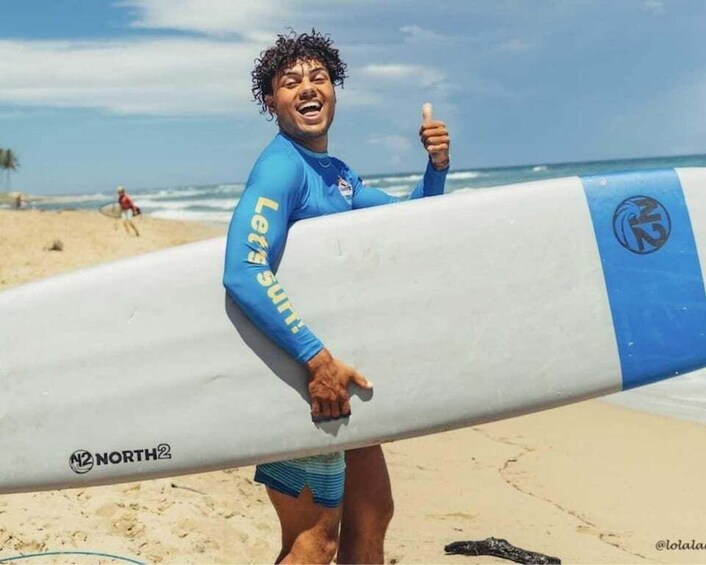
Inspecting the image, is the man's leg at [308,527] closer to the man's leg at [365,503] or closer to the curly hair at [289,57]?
the man's leg at [365,503]

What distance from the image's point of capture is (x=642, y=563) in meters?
3.03

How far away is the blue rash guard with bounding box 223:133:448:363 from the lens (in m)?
1.78

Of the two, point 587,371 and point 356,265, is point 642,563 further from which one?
point 356,265

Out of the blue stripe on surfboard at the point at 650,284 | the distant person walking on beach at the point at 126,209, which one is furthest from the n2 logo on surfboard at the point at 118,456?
the distant person walking on beach at the point at 126,209

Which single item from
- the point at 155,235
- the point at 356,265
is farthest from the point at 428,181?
the point at 155,235

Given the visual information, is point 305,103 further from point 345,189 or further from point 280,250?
point 280,250

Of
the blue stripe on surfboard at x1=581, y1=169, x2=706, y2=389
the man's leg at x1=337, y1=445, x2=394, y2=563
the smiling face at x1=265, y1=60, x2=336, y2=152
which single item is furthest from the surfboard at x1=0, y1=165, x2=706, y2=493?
the smiling face at x1=265, y1=60, x2=336, y2=152

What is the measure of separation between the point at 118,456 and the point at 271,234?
821mm

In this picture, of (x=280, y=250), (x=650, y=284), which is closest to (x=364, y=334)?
(x=280, y=250)

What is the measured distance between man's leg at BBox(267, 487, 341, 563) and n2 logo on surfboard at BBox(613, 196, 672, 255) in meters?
1.13

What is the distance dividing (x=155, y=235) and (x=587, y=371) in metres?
14.2

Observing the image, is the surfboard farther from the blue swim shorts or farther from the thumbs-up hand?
the thumbs-up hand

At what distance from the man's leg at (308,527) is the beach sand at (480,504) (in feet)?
3.47

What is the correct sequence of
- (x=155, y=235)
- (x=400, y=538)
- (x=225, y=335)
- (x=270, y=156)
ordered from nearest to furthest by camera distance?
(x=270, y=156), (x=225, y=335), (x=400, y=538), (x=155, y=235)
